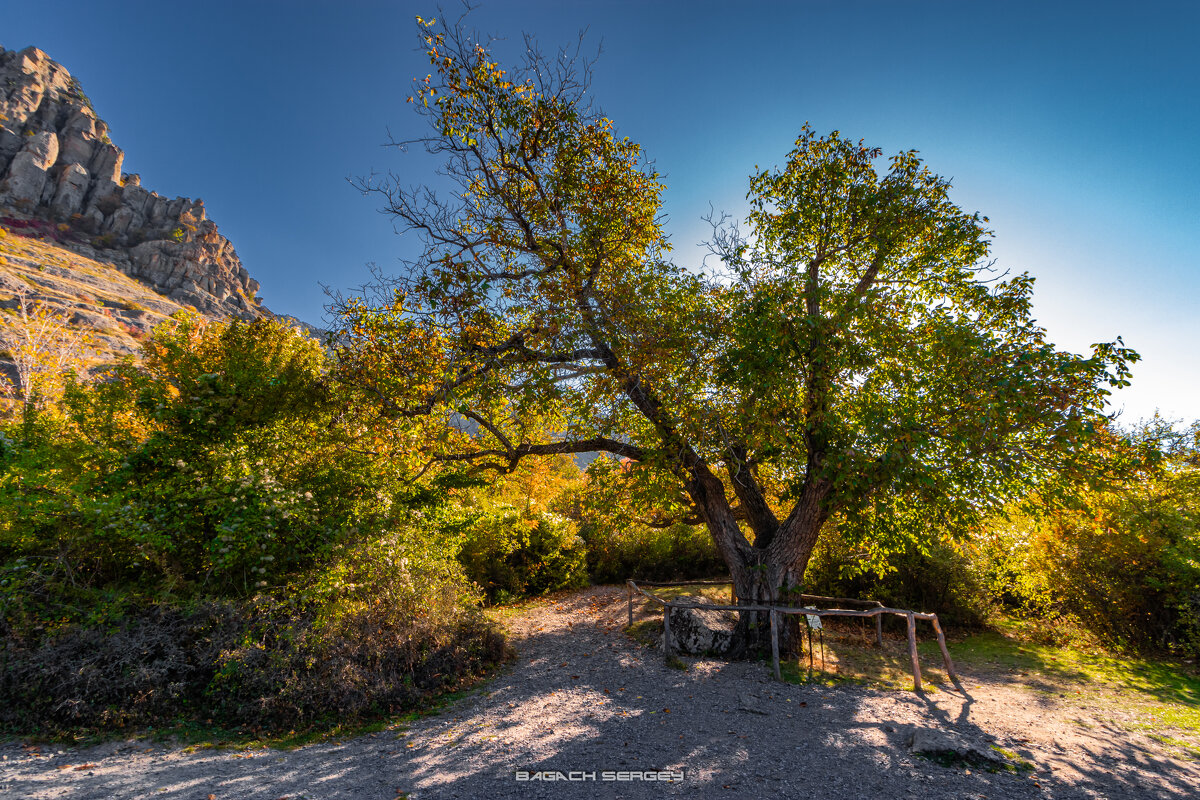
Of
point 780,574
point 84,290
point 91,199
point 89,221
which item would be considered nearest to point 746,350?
point 780,574

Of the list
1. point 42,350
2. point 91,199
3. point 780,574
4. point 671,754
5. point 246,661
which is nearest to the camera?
point 671,754

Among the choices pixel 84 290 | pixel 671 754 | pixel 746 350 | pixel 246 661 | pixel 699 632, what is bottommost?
pixel 671 754

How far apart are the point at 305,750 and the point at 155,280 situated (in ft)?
356

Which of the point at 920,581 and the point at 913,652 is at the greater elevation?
the point at 920,581

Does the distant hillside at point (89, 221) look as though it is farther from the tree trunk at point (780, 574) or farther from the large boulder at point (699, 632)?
the tree trunk at point (780, 574)

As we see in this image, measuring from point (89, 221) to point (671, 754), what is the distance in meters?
127

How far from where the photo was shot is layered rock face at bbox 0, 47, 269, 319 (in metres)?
78.2

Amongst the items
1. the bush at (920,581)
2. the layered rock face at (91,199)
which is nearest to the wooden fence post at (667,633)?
the bush at (920,581)

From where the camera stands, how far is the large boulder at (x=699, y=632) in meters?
9.17

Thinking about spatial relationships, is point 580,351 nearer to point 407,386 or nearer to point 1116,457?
point 407,386

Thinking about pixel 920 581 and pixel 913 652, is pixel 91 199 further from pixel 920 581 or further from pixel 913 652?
pixel 920 581

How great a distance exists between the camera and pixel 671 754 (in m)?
4.97

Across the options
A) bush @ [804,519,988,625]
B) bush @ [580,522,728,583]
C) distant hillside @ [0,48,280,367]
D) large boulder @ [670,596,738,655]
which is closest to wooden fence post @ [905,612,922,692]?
large boulder @ [670,596,738,655]

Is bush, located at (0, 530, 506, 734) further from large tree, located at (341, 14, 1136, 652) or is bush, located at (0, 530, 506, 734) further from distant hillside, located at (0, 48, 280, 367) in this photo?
distant hillside, located at (0, 48, 280, 367)
